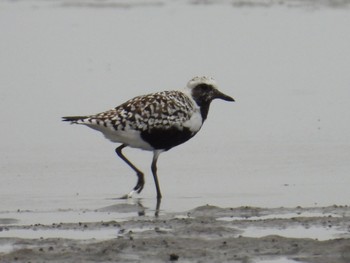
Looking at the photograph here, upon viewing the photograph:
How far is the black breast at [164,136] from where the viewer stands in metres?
12.2

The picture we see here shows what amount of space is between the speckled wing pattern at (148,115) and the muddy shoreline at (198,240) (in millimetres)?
1600

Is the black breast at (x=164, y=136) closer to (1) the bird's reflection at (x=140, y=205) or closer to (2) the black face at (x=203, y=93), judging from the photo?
(2) the black face at (x=203, y=93)

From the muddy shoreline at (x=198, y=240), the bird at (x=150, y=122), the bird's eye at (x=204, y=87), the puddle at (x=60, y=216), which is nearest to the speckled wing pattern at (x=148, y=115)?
the bird at (x=150, y=122)

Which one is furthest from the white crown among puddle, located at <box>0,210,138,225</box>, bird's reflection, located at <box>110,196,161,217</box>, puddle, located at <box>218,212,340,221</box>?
puddle, located at <box>218,212,340,221</box>

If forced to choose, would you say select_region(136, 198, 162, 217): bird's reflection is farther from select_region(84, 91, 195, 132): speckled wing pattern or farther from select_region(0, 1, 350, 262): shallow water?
select_region(84, 91, 195, 132): speckled wing pattern

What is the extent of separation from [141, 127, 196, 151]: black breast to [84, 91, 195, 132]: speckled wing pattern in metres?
0.04

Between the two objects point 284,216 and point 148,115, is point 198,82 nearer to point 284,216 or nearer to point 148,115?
point 148,115

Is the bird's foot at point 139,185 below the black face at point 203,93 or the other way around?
below

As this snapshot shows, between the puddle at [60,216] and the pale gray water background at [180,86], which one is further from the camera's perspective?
the pale gray water background at [180,86]

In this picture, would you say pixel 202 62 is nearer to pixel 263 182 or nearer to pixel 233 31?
pixel 233 31

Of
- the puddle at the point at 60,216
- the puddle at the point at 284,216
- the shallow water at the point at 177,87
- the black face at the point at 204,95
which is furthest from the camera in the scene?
the black face at the point at 204,95

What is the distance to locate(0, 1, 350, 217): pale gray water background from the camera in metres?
12.3

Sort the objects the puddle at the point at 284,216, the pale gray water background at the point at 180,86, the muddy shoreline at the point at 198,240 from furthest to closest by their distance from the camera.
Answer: the pale gray water background at the point at 180,86 → the puddle at the point at 284,216 → the muddy shoreline at the point at 198,240

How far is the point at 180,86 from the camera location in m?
17.8
